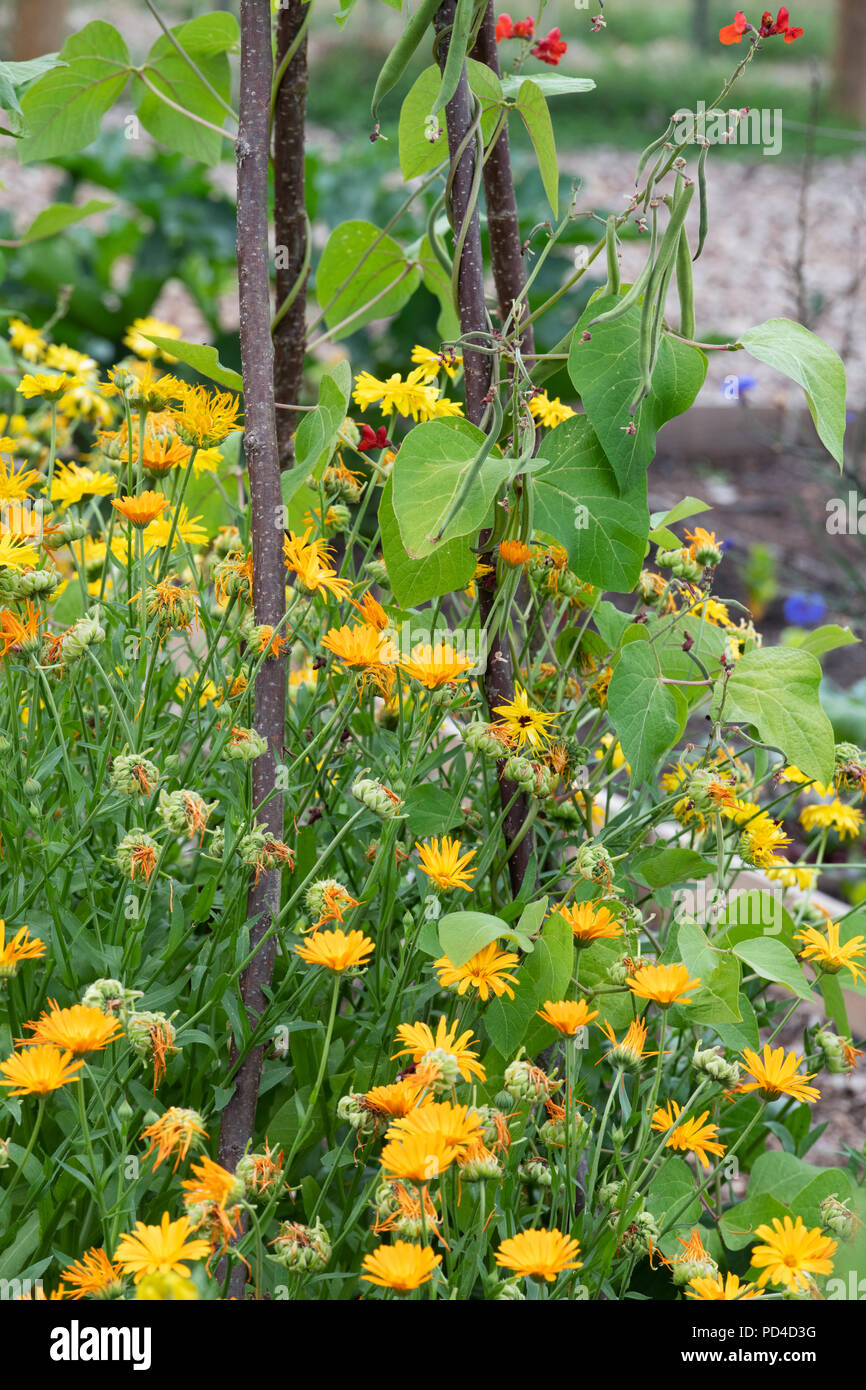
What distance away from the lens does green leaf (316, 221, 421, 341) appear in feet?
3.15

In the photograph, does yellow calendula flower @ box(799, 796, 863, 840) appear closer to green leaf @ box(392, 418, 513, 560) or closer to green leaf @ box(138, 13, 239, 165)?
green leaf @ box(392, 418, 513, 560)

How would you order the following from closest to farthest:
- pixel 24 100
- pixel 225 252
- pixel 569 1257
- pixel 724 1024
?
pixel 569 1257 < pixel 724 1024 < pixel 24 100 < pixel 225 252

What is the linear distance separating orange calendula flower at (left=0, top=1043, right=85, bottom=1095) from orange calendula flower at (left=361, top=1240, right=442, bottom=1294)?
0.15 meters

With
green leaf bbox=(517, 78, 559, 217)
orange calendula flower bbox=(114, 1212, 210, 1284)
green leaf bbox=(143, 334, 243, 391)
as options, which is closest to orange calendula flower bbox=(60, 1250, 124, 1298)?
orange calendula flower bbox=(114, 1212, 210, 1284)

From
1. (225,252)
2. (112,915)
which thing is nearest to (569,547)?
(112,915)

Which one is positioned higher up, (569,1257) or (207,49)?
(207,49)

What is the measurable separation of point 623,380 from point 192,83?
0.56 meters

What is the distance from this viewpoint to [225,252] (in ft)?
10.2

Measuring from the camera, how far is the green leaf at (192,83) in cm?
99

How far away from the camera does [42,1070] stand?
0.51 m

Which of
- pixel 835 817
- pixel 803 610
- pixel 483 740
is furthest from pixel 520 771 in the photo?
pixel 803 610

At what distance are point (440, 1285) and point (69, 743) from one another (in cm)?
38

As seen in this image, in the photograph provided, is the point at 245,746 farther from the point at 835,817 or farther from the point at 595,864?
the point at 835,817

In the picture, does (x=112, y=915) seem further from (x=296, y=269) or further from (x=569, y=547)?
(x=296, y=269)
